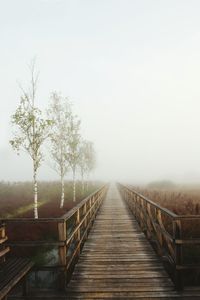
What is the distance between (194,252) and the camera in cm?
1001

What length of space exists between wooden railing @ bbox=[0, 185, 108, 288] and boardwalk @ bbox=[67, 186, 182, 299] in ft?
1.10

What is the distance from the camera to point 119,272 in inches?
266

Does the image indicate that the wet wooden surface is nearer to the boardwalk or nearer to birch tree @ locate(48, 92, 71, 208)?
the boardwalk

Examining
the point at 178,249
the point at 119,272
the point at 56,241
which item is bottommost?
the point at 119,272

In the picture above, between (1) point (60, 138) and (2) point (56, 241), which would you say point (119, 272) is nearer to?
(2) point (56, 241)

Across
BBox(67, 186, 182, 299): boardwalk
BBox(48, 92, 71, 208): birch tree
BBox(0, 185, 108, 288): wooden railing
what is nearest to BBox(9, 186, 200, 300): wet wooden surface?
BBox(67, 186, 182, 299): boardwalk

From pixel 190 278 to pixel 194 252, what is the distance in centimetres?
193

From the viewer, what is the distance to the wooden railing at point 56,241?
19.2 feet

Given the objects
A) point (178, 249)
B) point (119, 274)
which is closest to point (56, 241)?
point (119, 274)

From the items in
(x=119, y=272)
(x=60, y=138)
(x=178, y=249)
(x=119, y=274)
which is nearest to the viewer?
(x=178, y=249)

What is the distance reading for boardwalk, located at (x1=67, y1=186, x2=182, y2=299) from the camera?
5.59 meters

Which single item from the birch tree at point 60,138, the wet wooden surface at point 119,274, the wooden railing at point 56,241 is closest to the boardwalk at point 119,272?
the wet wooden surface at point 119,274

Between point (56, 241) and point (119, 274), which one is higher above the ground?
point (56, 241)

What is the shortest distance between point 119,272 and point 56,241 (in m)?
1.89
